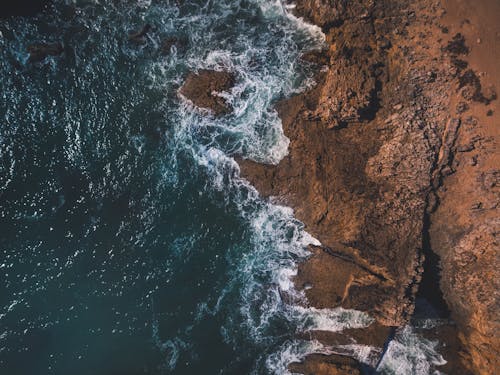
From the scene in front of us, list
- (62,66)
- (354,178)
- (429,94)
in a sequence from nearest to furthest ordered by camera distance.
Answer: (429,94) → (354,178) → (62,66)

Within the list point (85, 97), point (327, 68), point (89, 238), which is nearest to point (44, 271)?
point (89, 238)

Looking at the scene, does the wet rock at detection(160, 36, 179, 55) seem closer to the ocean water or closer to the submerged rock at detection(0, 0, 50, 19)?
the ocean water

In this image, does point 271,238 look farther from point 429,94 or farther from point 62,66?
point 62,66

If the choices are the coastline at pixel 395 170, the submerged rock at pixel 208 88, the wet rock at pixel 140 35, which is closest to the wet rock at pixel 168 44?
the wet rock at pixel 140 35

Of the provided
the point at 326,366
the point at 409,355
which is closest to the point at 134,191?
→ the point at 326,366

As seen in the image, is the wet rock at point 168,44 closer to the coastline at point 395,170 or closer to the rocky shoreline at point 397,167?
the rocky shoreline at point 397,167

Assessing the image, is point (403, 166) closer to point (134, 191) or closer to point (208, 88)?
point (208, 88)
